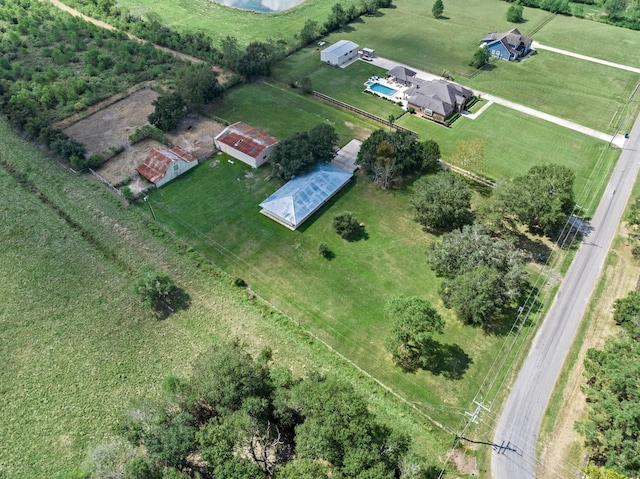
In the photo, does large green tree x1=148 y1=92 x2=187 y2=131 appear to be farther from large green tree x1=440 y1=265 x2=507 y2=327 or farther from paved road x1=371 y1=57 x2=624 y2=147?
large green tree x1=440 y1=265 x2=507 y2=327

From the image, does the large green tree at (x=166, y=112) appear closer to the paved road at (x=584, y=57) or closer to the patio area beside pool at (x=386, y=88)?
the patio area beside pool at (x=386, y=88)

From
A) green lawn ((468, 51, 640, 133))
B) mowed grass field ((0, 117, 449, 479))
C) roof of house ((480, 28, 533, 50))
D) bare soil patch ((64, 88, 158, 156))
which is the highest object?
roof of house ((480, 28, 533, 50))

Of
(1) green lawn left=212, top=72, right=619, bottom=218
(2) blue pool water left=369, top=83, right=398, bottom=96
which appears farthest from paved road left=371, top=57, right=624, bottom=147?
(2) blue pool water left=369, top=83, right=398, bottom=96

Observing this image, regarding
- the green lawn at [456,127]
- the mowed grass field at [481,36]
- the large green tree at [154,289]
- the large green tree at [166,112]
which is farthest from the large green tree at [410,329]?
the mowed grass field at [481,36]

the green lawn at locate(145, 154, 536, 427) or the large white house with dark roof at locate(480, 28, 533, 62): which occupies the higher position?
the large white house with dark roof at locate(480, 28, 533, 62)

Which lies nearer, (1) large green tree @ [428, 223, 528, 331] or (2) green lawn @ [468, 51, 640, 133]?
(1) large green tree @ [428, 223, 528, 331]

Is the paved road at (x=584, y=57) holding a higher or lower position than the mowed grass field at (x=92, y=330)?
higher

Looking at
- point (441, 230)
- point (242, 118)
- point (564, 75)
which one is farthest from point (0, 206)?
point (564, 75)
